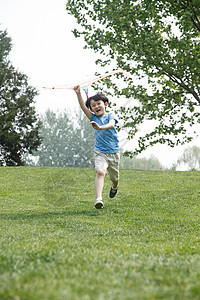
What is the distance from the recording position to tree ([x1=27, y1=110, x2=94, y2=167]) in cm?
6944

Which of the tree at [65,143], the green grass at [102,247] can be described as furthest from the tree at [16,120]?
the tree at [65,143]

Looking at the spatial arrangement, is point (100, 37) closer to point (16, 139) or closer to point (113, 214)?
point (113, 214)

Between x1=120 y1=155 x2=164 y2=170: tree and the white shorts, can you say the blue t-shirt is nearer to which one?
the white shorts

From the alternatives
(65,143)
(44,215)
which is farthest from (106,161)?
(65,143)

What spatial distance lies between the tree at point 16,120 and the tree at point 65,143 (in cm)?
3435

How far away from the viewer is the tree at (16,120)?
103ft

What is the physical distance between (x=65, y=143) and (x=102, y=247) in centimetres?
6834

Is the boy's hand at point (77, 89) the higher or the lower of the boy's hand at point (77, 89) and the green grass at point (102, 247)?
the higher

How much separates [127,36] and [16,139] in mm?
21120

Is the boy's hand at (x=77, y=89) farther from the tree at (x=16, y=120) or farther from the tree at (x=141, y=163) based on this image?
the tree at (x=141, y=163)

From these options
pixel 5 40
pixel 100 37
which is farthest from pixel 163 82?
pixel 5 40

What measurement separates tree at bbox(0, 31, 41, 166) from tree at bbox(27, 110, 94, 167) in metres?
34.4

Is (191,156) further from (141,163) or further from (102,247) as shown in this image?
(102,247)

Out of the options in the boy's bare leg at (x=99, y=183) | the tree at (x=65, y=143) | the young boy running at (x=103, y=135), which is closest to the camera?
the boy's bare leg at (x=99, y=183)
